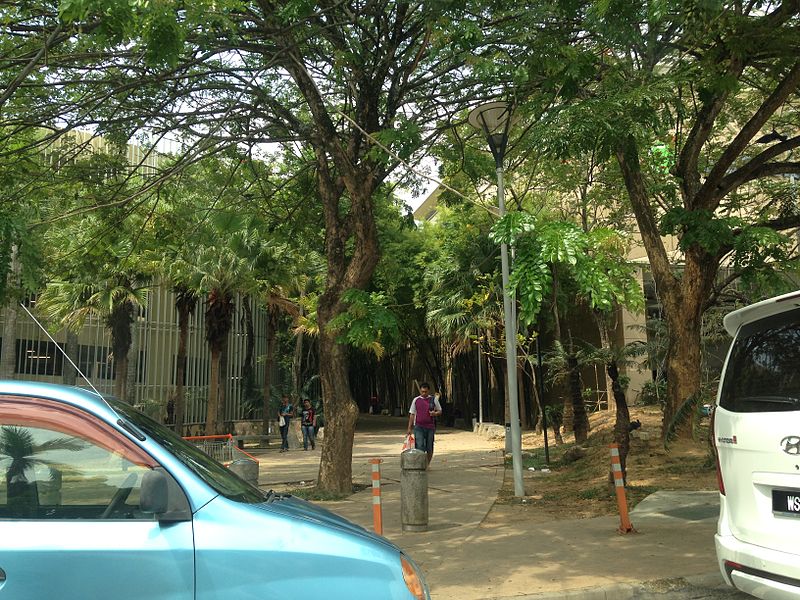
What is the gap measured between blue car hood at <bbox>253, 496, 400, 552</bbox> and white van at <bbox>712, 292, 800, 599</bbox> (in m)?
2.36

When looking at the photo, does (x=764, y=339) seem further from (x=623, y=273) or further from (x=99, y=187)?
(x=99, y=187)

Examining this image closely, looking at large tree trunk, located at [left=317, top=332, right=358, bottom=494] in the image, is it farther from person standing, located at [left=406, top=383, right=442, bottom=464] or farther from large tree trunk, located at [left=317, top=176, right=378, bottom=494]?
person standing, located at [left=406, top=383, right=442, bottom=464]

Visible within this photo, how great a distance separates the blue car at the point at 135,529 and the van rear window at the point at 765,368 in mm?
2540

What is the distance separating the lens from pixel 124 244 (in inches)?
507

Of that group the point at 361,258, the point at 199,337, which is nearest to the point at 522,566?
the point at 361,258

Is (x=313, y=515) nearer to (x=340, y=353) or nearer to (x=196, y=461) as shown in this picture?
(x=196, y=461)

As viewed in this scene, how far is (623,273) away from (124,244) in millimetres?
9303

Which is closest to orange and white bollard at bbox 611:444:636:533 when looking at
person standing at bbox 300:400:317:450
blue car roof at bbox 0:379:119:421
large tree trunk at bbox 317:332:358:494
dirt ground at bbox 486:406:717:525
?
dirt ground at bbox 486:406:717:525

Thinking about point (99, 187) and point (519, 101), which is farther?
point (99, 187)

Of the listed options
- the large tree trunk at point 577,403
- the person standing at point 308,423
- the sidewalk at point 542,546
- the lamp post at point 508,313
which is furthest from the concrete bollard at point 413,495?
the person standing at point 308,423

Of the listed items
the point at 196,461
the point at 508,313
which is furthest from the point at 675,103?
the point at 196,461

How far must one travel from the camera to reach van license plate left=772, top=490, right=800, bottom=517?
400 centimetres

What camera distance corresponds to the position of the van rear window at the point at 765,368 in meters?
4.24

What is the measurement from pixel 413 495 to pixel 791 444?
5444mm
